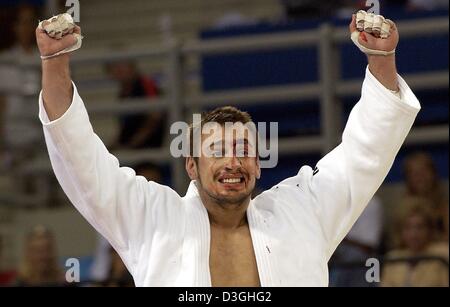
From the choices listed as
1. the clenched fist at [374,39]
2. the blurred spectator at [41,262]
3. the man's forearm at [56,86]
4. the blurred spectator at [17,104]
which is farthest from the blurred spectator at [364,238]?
the man's forearm at [56,86]

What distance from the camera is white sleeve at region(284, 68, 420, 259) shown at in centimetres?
498

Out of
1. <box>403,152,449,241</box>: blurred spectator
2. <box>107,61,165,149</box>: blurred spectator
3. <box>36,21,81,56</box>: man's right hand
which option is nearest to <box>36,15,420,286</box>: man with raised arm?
<box>36,21,81,56</box>: man's right hand

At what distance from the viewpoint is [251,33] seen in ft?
31.3

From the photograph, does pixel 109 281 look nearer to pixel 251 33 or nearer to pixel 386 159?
pixel 251 33

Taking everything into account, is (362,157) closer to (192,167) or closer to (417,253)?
(192,167)

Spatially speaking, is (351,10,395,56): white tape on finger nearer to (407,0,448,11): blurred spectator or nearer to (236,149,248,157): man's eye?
(236,149,248,157): man's eye

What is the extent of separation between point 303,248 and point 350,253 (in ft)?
11.8

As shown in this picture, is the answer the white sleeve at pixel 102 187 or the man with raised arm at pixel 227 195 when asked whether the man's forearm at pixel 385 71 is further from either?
the white sleeve at pixel 102 187

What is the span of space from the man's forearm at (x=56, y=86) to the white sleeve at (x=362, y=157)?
3.50 feet

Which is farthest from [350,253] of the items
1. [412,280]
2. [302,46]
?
[302,46]

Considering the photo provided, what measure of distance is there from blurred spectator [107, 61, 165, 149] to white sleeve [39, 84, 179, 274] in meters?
4.61

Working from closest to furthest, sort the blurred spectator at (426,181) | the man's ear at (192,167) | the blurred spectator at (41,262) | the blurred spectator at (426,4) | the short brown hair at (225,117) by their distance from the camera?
the short brown hair at (225,117)
the man's ear at (192,167)
the blurred spectator at (426,181)
the blurred spectator at (41,262)
the blurred spectator at (426,4)

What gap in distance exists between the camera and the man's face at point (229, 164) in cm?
501

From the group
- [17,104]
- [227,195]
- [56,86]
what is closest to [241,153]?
[227,195]
